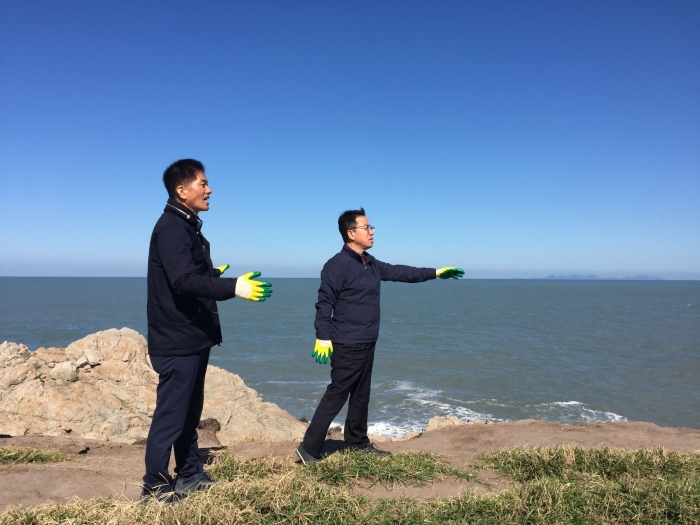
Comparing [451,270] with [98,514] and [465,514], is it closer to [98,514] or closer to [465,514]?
[465,514]

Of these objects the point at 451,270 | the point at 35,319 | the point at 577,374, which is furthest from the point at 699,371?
the point at 35,319

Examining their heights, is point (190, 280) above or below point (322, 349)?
above

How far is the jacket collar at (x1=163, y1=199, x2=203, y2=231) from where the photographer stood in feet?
11.0

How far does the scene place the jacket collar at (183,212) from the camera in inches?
132

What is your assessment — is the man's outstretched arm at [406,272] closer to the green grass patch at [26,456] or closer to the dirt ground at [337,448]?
the dirt ground at [337,448]

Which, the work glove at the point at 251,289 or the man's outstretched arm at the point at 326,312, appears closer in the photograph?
the work glove at the point at 251,289

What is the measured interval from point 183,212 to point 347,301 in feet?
5.72

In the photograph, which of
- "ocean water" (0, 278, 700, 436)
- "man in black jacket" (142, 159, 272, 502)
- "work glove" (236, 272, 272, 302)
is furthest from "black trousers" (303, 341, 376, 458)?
"ocean water" (0, 278, 700, 436)

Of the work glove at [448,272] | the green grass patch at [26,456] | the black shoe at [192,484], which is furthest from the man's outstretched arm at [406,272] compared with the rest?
the green grass patch at [26,456]

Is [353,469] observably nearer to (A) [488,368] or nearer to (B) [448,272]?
(B) [448,272]

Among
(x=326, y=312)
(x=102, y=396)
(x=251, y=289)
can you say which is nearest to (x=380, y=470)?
(x=326, y=312)

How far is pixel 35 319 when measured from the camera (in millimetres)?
39219

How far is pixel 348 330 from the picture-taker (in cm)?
436

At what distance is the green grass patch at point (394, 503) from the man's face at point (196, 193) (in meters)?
1.97
